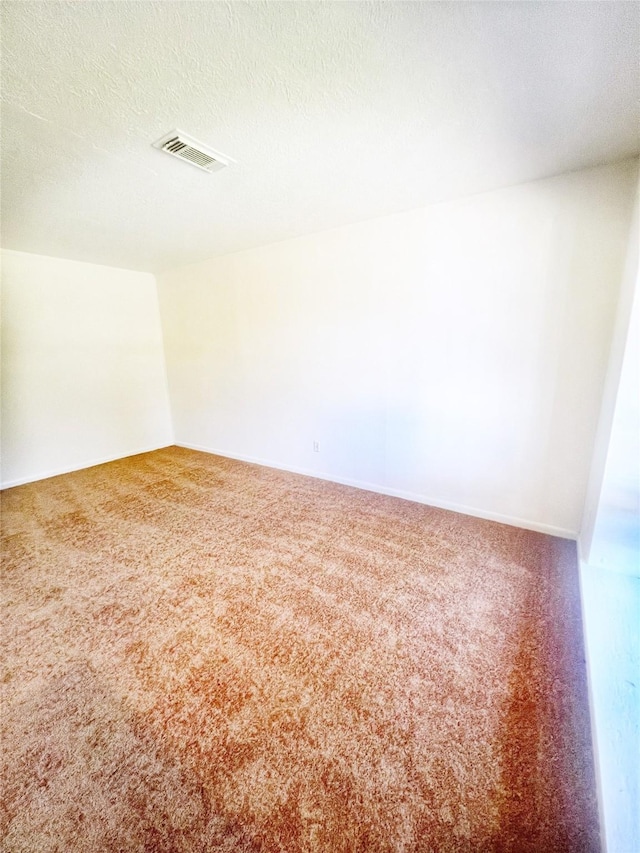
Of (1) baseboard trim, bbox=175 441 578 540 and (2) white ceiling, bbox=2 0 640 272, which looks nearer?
(2) white ceiling, bbox=2 0 640 272

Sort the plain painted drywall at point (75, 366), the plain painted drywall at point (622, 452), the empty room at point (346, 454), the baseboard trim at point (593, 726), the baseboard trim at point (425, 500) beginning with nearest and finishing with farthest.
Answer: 1. the baseboard trim at point (593, 726)
2. the empty room at point (346, 454)
3. the plain painted drywall at point (622, 452)
4. the baseboard trim at point (425, 500)
5. the plain painted drywall at point (75, 366)

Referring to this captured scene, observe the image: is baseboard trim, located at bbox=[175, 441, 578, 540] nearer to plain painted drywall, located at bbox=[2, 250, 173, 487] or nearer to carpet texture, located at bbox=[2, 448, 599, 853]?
carpet texture, located at bbox=[2, 448, 599, 853]

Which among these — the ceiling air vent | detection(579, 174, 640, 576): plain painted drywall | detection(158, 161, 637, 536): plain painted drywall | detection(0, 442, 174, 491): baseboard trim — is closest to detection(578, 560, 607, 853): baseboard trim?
detection(579, 174, 640, 576): plain painted drywall

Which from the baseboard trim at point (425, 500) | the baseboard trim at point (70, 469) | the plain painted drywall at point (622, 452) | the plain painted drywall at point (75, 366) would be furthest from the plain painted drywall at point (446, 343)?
the baseboard trim at point (70, 469)

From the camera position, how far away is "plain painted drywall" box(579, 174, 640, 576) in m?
1.70

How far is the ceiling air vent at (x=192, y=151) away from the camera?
1719 mm

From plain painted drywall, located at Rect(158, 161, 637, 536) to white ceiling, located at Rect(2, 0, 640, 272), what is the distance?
0.30 m

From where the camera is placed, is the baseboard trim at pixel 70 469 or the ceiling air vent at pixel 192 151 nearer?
the ceiling air vent at pixel 192 151

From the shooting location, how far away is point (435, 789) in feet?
3.49

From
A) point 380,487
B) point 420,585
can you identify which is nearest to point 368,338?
point 380,487

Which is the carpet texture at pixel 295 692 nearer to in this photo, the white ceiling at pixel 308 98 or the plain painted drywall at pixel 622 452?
the plain painted drywall at pixel 622 452

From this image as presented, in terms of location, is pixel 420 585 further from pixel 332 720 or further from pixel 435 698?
pixel 332 720

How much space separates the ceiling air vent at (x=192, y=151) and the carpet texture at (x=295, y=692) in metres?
2.43

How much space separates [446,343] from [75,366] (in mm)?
4135
